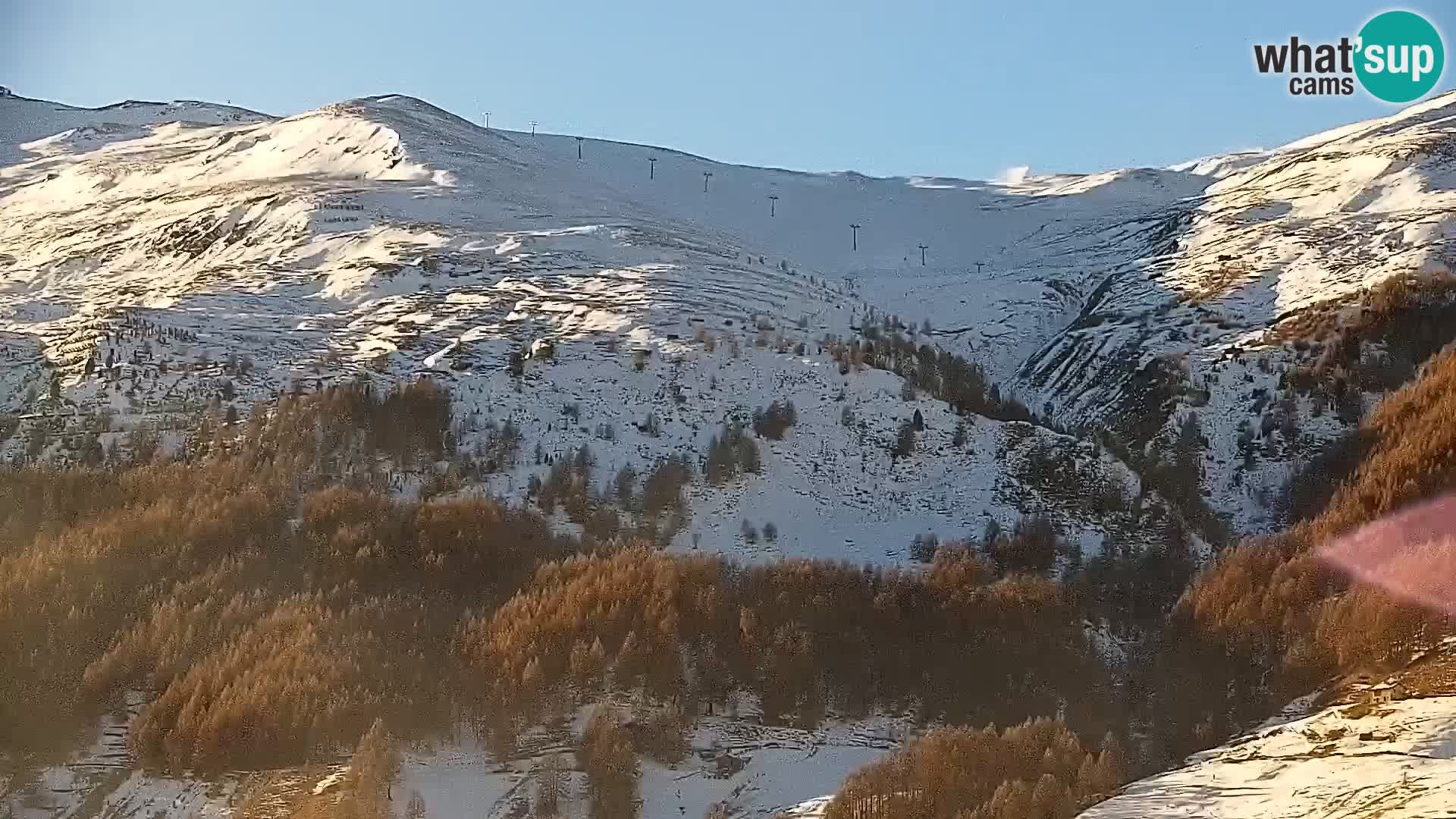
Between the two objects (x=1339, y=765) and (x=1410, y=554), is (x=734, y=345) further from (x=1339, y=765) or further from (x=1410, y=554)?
(x=1339, y=765)

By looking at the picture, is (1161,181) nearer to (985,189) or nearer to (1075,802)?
(985,189)

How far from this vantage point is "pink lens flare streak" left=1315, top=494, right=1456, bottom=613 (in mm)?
10016

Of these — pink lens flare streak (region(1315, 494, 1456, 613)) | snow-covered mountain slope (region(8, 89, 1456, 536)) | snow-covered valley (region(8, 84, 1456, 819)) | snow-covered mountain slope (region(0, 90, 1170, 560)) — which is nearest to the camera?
snow-covered valley (region(8, 84, 1456, 819))

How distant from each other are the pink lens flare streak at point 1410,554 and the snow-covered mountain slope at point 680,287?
2.93 meters

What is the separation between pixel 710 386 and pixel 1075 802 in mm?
11356

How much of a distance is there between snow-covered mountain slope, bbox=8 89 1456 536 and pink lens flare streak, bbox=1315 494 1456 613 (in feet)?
9.62

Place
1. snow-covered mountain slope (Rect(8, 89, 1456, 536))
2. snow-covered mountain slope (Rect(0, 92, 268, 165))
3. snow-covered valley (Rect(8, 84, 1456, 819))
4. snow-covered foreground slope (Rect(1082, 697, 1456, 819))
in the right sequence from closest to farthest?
snow-covered foreground slope (Rect(1082, 697, 1456, 819)) → snow-covered valley (Rect(8, 84, 1456, 819)) → snow-covered mountain slope (Rect(8, 89, 1456, 536)) → snow-covered mountain slope (Rect(0, 92, 268, 165))

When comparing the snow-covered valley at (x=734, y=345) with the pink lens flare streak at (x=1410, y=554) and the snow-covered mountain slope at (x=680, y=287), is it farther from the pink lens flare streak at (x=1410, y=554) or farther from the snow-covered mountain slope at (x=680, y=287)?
the pink lens flare streak at (x=1410, y=554)

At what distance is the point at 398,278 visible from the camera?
2420 centimetres

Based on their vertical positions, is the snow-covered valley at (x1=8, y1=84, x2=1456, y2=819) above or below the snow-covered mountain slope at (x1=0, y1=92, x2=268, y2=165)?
below

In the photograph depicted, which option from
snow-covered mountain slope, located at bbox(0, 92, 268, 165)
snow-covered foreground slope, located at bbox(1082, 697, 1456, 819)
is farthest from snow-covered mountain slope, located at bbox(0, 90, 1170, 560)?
snow-covered mountain slope, located at bbox(0, 92, 268, 165)

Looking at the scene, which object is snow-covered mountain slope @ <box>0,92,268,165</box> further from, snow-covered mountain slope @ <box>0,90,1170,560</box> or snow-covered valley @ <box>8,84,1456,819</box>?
snow-covered valley @ <box>8,84,1456,819</box>

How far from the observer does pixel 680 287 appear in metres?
23.9

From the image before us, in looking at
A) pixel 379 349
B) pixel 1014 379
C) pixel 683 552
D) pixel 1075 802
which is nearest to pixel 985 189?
pixel 1014 379
